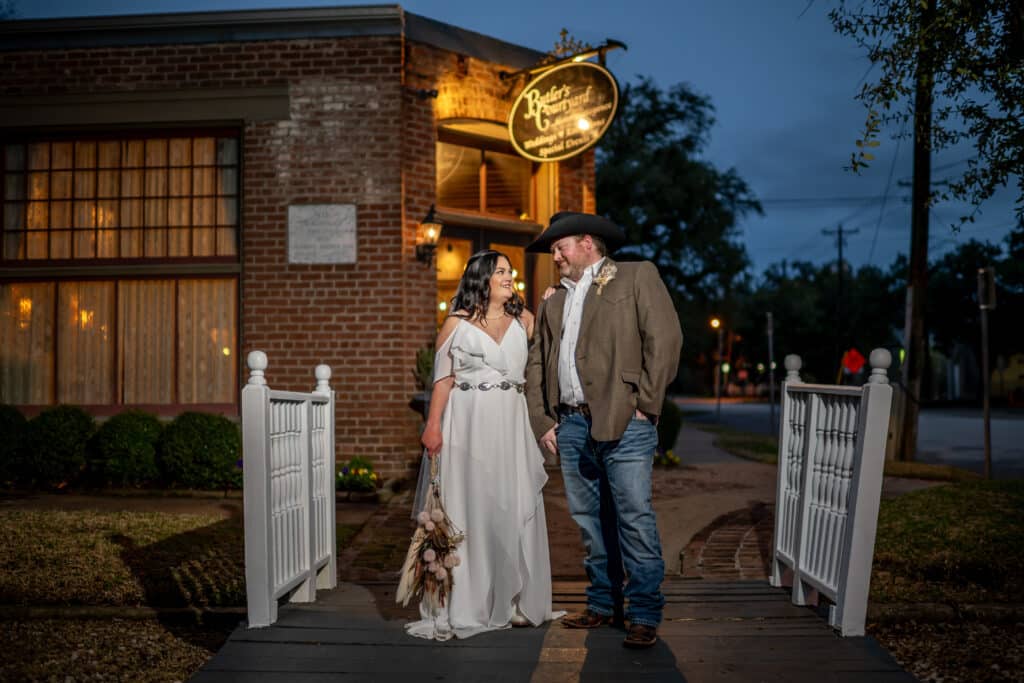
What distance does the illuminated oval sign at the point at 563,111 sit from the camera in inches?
431

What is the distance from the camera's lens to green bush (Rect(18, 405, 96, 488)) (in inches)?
388

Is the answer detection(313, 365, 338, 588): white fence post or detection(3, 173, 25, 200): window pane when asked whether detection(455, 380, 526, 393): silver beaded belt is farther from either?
detection(3, 173, 25, 200): window pane

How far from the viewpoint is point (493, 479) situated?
5.00 metres

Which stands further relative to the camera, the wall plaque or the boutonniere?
the wall plaque

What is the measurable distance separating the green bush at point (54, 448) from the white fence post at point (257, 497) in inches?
239

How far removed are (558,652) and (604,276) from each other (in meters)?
1.80

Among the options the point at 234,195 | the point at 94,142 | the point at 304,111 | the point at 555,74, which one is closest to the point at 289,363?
the point at 234,195

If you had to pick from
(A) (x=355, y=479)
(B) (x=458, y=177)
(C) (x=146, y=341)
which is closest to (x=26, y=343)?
(C) (x=146, y=341)

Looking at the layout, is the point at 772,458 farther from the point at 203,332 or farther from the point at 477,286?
the point at 477,286

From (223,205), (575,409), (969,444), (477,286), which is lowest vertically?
(969,444)

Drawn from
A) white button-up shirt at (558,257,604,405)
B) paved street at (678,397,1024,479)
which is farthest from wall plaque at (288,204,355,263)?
paved street at (678,397,1024,479)

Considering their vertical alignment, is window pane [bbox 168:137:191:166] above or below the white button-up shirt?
above

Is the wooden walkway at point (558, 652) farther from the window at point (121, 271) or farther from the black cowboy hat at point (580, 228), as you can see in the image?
the window at point (121, 271)

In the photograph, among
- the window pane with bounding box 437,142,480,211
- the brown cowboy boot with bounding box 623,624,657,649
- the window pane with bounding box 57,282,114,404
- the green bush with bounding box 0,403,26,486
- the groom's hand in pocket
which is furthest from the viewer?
the window pane with bounding box 437,142,480,211
